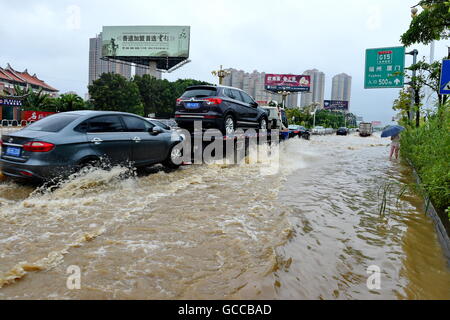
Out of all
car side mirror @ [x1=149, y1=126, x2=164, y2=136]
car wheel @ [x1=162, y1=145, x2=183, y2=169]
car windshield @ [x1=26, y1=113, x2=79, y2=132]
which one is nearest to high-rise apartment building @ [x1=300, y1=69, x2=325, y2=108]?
car wheel @ [x1=162, y1=145, x2=183, y2=169]

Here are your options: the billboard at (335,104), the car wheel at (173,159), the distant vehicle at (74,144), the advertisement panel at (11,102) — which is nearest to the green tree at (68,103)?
the advertisement panel at (11,102)

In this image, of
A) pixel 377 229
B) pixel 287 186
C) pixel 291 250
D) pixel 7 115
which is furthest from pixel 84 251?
pixel 7 115

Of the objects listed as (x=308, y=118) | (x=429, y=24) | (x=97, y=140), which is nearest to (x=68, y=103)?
(x=97, y=140)

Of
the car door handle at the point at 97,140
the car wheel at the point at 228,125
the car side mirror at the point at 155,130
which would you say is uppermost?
the car wheel at the point at 228,125

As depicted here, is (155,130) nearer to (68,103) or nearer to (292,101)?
(68,103)

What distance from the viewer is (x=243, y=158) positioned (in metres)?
10.1

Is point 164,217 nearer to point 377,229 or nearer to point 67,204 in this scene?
point 67,204

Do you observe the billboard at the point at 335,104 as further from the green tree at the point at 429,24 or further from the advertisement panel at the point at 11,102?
the green tree at the point at 429,24

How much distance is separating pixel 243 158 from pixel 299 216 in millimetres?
5524

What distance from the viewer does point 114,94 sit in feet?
117

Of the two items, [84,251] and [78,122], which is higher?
[78,122]

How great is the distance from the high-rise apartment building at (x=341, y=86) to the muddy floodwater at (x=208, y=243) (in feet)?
474

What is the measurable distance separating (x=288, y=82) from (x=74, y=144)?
175 feet

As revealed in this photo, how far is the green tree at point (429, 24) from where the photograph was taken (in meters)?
8.69
